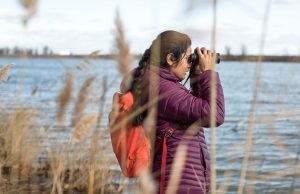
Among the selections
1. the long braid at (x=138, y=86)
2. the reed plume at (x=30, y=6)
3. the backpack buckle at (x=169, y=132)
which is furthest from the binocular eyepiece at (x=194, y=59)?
the reed plume at (x=30, y=6)

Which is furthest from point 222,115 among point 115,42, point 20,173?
point 20,173

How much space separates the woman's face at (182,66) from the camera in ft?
9.19

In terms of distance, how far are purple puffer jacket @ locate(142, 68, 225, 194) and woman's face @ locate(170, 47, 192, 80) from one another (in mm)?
25

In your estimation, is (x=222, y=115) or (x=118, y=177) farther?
(x=118, y=177)

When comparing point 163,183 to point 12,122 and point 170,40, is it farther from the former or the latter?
point 12,122

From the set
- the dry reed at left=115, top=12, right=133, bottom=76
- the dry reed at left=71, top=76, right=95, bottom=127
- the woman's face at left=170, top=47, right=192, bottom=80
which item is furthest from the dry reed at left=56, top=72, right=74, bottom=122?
the woman's face at left=170, top=47, right=192, bottom=80

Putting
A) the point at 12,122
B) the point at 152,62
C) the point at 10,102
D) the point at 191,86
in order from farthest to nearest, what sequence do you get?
1. the point at 10,102
2. the point at 12,122
3. the point at 191,86
4. the point at 152,62

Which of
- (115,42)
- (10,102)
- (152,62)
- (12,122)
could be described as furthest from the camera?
(10,102)

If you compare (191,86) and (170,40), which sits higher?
(170,40)

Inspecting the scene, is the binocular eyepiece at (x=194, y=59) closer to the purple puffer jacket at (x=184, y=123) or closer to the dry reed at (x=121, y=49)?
the purple puffer jacket at (x=184, y=123)

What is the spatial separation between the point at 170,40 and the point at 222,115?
1.38 feet

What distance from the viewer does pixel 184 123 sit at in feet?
9.05

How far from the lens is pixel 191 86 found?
114 inches

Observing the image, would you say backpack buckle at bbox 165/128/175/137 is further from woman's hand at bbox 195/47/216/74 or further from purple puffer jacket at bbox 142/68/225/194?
woman's hand at bbox 195/47/216/74
